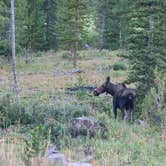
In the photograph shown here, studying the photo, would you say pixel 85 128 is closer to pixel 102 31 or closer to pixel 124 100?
pixel 124 100

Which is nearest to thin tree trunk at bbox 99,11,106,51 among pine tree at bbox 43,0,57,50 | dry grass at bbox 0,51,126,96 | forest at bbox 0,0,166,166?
pine tree at bbox 43,0,57,50

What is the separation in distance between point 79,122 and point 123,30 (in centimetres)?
3798

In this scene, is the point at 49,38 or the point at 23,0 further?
the point at 49,38

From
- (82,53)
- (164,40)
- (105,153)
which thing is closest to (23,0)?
(82,53)

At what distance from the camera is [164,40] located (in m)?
15.6

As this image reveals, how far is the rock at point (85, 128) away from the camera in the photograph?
10.8 m

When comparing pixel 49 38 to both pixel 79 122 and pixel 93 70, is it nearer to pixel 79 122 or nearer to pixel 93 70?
pixel 93 70

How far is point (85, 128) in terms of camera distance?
10.9 meters

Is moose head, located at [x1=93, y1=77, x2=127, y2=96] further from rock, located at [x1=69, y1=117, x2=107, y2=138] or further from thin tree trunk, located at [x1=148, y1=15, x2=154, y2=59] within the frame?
rock, located at [x1=69, y1=117, x2=107, y2=138]

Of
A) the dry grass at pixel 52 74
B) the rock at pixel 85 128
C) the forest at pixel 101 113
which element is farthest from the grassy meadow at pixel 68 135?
the dry grass at pixel 52 74

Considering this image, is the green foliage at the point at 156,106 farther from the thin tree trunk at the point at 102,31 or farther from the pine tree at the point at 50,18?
the thin tree trunk at the point at 102,31

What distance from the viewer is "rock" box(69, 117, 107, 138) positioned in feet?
35.5

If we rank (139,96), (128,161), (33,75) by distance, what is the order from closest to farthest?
(128,161)
(139,96)
(33,75)

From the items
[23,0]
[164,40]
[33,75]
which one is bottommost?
[33,75]
